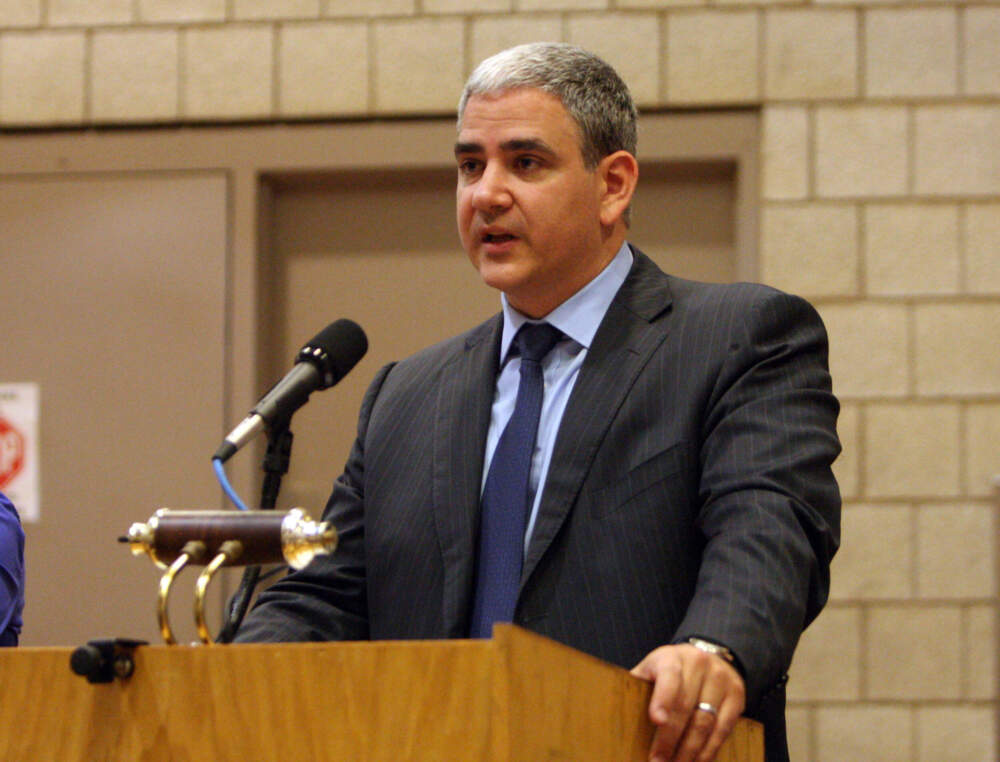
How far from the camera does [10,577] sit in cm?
246

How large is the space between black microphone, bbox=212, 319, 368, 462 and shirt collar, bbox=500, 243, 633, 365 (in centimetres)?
32

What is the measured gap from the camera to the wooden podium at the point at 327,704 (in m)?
1.17

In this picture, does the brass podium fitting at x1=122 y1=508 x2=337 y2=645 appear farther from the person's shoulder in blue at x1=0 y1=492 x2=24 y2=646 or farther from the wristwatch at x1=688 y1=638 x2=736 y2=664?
the person's shoulder in blue at x1=0 y1=492 x2=24 y2=646

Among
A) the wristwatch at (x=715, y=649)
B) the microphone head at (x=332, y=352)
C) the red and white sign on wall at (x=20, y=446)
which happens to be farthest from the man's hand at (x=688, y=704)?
the red and white sign on wall at (x=20, y=446)

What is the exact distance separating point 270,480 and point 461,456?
0.30 metres

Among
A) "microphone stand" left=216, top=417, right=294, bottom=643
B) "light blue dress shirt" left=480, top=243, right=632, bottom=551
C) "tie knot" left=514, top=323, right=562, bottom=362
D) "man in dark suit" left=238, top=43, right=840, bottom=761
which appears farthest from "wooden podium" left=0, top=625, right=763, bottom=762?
"tie knot" left=514, top=323, right=562, bottom=362

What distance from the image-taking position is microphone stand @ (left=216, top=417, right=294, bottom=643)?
1.75 metres

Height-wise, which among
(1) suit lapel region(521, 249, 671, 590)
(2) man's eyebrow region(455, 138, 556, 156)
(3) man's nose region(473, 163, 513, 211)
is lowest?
(1) suit lapel region(521, 249, 671, 590)

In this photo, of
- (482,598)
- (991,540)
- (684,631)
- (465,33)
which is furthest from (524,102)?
(991,540)

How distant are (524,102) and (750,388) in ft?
1.87

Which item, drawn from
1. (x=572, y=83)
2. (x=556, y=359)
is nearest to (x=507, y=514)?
(x=556, y=359)

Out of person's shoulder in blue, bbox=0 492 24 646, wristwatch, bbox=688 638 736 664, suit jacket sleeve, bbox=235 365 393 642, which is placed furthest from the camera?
person's shoulder in blue, bbox=0 492 24 646

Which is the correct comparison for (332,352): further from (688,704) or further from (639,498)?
(688,704)

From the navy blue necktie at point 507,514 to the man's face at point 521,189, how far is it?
0.54 ft
